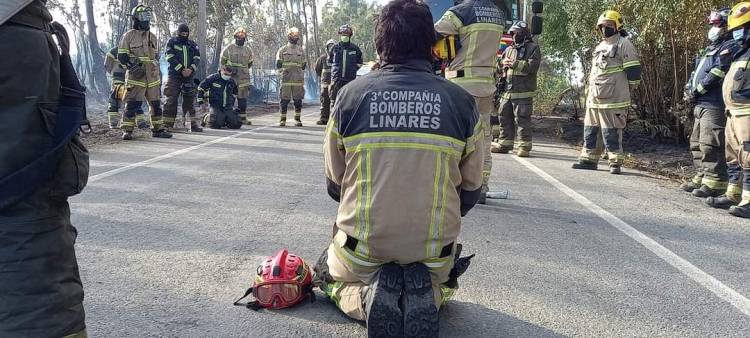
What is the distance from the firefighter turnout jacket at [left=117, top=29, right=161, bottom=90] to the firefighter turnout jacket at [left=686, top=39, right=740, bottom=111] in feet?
30.3

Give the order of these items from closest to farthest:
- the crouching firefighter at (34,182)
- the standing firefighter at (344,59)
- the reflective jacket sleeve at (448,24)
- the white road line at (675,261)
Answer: the crouching firefighter at (34,182)
the white road line at (675,261)
the reflective jacket sleeve at (448,24)
the standing firefighter at (344,59)

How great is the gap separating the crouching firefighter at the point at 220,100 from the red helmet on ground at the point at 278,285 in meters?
10.6

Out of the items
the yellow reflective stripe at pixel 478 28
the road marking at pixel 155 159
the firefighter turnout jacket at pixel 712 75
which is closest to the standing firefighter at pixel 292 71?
the road marking at pixel 155 159

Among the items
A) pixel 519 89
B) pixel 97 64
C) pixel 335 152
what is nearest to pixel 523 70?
pixel 519 89

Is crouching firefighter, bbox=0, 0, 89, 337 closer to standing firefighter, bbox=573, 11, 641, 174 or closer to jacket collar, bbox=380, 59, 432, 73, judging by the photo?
jacket collar, bbox=380, 59, 432, 73

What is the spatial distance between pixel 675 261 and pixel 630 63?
4.89 meters

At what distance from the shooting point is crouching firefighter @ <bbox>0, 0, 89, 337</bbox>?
79.5 inches

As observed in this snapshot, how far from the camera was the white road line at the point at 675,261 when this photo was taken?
377 cm

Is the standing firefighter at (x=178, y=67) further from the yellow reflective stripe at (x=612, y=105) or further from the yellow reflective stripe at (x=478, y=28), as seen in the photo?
the yellow reflective stripe at (x=612, y=105)

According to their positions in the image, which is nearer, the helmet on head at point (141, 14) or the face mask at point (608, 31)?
the face mask at point (608, 31)

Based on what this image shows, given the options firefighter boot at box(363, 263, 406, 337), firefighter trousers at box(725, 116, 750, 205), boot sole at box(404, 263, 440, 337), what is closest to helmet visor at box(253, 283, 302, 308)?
firefighter boot at box(363, 263, 406, 337)

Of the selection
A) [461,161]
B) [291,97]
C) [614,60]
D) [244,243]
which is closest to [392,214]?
[461,161]

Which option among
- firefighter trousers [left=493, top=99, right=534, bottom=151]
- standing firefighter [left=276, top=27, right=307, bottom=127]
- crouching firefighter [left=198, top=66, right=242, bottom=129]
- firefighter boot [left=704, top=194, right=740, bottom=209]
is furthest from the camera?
standing firefighter [left=276, top=27, right=307, bottom=127]

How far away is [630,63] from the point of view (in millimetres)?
8570
